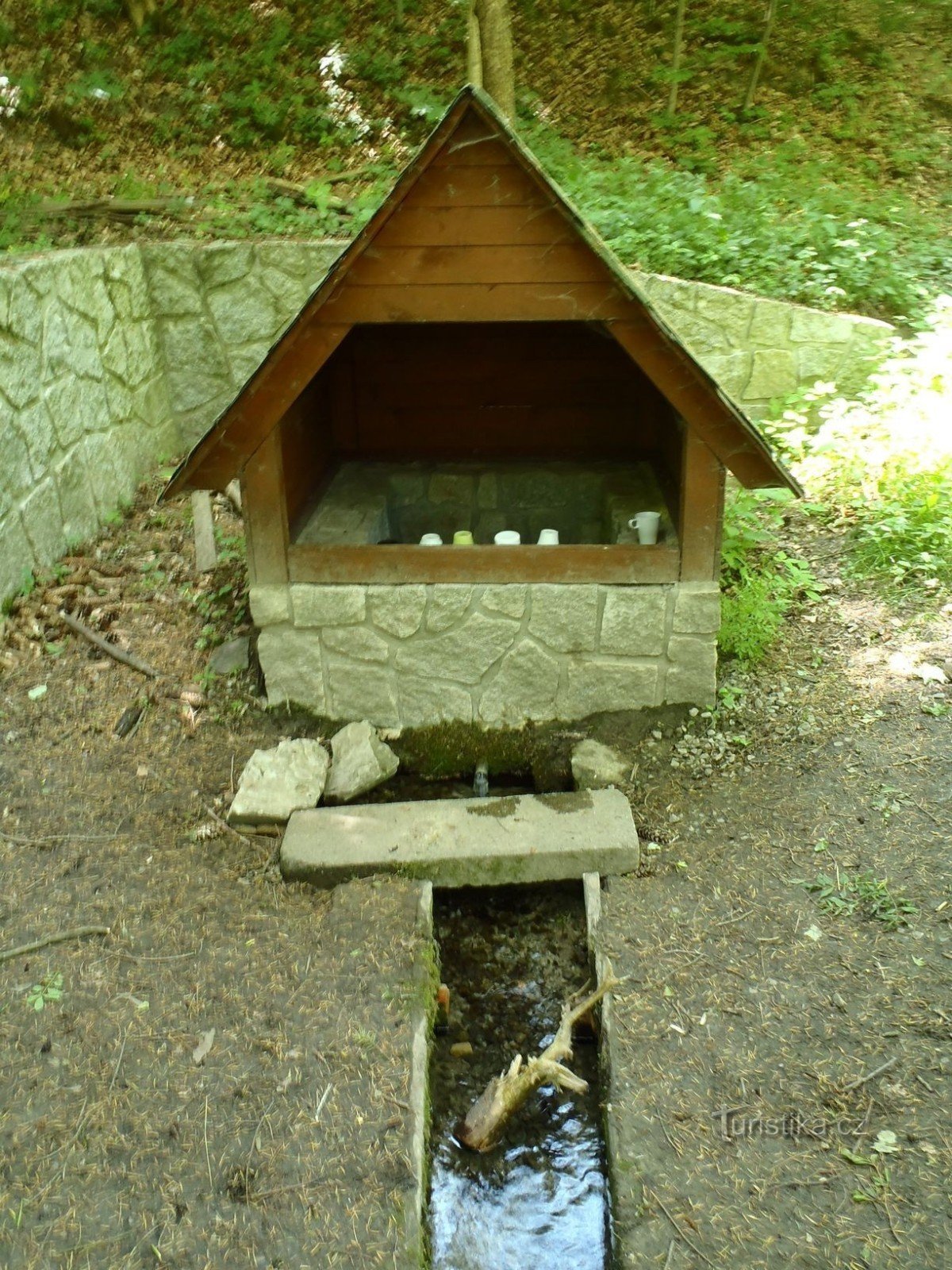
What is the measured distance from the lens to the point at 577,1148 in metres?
2.94

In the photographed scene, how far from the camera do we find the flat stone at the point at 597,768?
415cm

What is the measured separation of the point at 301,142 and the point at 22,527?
5142 mm

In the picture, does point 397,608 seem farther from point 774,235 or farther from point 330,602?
point 774,235

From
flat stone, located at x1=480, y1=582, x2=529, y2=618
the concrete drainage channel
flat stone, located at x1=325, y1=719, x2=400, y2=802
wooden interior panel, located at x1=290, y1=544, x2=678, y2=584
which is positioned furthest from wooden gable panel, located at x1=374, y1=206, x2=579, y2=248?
the concrete drainage channel

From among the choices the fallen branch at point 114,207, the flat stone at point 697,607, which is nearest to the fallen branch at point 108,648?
the flat stone at point 697,607

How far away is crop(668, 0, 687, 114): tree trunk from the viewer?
930 cm

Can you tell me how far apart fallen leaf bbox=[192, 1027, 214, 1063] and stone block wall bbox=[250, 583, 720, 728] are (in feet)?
5.74

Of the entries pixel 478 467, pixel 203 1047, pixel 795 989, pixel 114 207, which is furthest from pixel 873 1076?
pixel 114 207

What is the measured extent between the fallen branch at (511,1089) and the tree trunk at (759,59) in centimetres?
909

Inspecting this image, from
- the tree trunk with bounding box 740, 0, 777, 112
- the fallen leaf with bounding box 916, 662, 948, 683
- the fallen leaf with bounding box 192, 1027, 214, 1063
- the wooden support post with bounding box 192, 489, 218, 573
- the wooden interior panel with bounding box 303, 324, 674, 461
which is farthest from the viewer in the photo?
the tree trunk with bounding box 740, 0, 777, 112

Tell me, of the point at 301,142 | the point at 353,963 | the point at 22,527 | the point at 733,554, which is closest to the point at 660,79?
the point at 301,142

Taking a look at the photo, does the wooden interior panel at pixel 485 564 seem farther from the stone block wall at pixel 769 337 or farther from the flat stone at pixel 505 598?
the stone block wall at pixel 769 337

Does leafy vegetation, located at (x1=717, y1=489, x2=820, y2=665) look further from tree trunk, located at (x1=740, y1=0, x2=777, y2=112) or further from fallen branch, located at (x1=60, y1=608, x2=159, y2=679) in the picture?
tree trunk, located at (x1=740, y1=0, x2=777, y2=112)

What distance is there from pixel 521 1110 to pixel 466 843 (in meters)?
0.96
